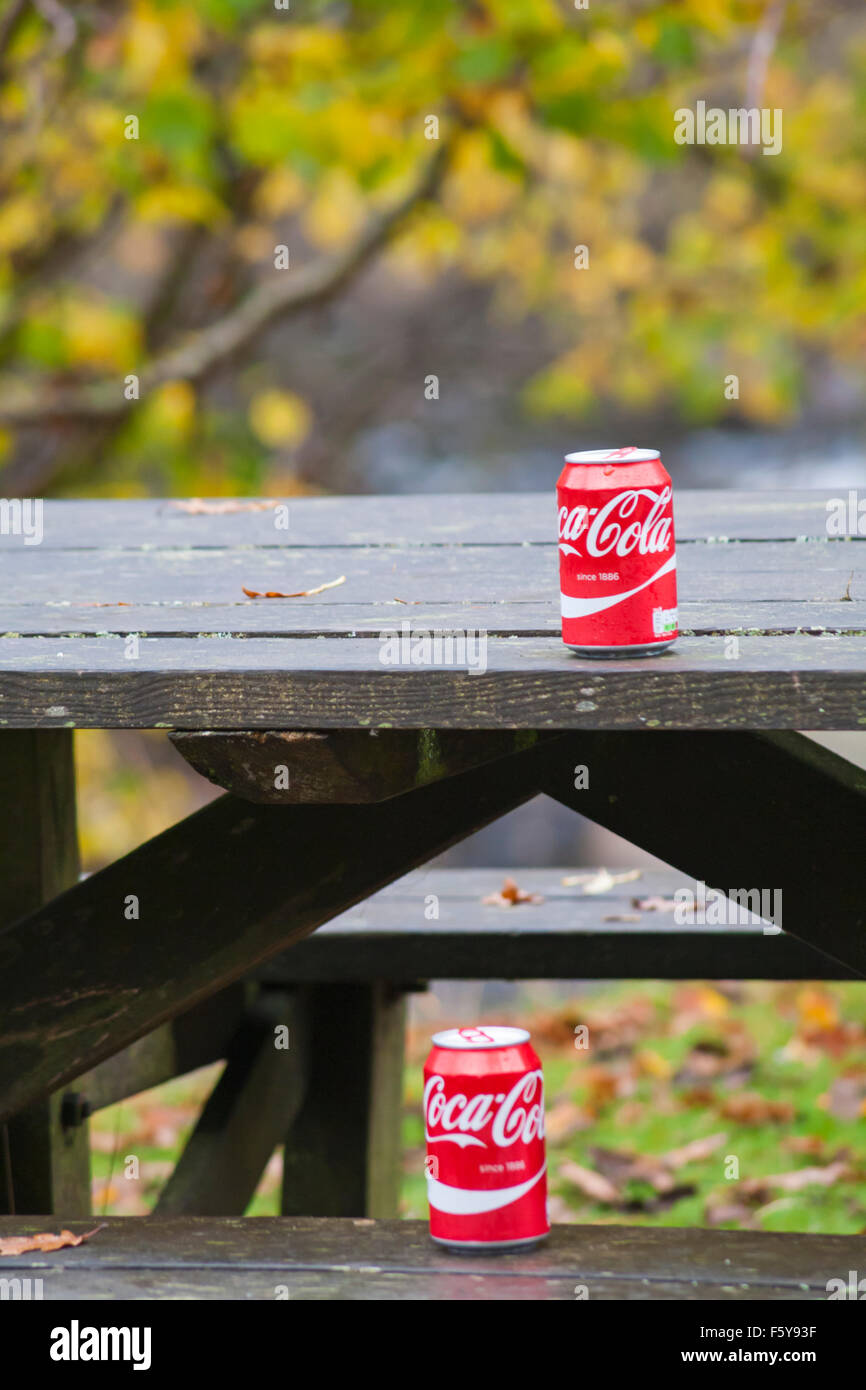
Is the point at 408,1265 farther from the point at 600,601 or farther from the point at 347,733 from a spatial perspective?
the point at 600,601

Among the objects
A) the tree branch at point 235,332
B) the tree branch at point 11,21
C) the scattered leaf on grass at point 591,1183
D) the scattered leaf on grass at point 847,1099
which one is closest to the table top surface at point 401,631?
the scattered leaf on grass at point 591,1183

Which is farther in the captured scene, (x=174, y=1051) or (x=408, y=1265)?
(x=174, y=1051)

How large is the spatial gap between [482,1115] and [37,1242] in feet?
1.60

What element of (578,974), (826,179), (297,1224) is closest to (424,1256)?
(297,1224)

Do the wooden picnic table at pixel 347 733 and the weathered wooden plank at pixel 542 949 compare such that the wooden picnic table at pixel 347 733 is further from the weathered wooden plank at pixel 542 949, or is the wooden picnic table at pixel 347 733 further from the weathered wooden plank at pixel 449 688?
the weathered wooden plank at pixel 542 949

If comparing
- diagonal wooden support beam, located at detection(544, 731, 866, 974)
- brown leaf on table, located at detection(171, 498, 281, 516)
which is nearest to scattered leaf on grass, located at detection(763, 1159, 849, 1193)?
brown leaf on table, located at detection(171, 498, 281, 516)

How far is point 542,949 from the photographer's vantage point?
2.72 m

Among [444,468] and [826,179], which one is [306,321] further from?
[826,179]

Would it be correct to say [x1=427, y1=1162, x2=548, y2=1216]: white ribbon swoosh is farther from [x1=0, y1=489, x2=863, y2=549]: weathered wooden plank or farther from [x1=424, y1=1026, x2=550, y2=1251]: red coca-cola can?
[x1=0, y1=489, x2=863, y2=549]: weathered wooden plank

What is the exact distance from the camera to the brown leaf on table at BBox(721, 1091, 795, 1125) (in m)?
3.77

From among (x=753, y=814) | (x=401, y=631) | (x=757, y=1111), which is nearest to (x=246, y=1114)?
(x=753, y=814)

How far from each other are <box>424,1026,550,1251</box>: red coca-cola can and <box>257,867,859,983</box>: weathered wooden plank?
987 mm

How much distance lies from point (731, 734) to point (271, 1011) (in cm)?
123

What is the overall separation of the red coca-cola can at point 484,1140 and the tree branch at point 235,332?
4564mm
